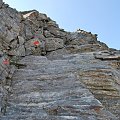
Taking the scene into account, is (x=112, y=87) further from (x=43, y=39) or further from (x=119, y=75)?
(x=43, y=39)

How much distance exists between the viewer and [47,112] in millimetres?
22625

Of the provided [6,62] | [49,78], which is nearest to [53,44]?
[6,62]

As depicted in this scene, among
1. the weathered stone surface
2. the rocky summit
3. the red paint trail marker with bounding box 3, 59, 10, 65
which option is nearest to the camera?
→ the rocky summit

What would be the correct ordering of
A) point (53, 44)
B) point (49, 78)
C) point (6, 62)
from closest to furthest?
point (49, 78) < point (6, 62) < point (53, 44)

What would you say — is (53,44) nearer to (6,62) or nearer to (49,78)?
(6,62)

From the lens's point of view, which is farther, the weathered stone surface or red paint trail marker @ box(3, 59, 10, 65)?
the weathered stone surface

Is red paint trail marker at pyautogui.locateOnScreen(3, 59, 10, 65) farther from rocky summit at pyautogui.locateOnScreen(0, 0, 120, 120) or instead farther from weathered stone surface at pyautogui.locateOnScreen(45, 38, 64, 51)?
weathered stone surface at pyautogui.locateOnScreen(45, 38, 64, 51)

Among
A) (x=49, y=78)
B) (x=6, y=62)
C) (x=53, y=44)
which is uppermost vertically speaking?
(x=53, y=44)

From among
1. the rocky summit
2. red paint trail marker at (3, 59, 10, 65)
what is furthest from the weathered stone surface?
red paint trail marker at (3, 59, 10, 65)

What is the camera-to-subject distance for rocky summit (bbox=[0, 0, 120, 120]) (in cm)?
2278

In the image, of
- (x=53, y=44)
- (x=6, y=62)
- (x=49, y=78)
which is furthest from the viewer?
(x=53, y=44)

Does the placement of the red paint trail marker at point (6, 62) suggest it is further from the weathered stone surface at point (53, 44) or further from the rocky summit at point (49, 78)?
the weathered stone surface at point (53, 44)

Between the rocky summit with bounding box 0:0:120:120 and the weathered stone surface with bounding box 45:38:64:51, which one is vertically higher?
A: the weathered stone surface with bounding box 45:38:64:51

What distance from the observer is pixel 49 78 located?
29.5 metres
